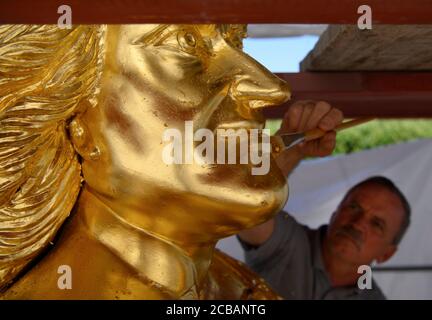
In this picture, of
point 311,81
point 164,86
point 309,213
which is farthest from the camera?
point 309,213

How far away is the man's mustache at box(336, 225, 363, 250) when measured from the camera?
2.19 m

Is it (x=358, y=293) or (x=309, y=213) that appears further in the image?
(x=309, y=213)

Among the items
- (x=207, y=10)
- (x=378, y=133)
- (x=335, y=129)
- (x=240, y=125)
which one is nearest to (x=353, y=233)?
(x=335, y=129)

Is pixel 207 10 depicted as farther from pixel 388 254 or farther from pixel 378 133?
pixel 378 133

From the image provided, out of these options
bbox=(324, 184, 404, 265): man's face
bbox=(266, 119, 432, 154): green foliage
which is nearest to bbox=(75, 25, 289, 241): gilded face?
bbox=(324, 184, 404, 265): man's face

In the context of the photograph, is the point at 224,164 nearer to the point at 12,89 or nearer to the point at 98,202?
the point at 98,202

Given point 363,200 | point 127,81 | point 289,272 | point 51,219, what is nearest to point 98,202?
point 51,219

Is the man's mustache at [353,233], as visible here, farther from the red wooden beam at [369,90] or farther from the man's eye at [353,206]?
the red wooden beam at [369,90]

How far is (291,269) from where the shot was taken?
2066mm

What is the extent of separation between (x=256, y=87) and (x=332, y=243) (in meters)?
1.03

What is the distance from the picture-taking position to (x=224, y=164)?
1.19 m

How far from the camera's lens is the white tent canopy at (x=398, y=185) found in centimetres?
256

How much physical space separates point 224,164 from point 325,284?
97cm

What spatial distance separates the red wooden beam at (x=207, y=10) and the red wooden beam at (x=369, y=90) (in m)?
0.55
